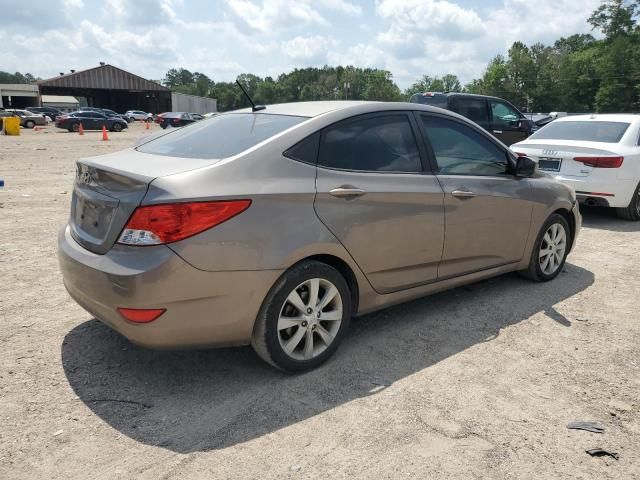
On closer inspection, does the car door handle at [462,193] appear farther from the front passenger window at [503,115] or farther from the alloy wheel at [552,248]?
the front passenger window at [503,115]

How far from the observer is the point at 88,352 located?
145 inches

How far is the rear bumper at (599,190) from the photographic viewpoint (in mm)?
7910

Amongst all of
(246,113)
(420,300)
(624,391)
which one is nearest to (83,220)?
(246,113)

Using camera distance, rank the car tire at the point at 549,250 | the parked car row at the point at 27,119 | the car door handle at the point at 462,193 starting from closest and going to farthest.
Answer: the car door handle at the point at 462,193
the car tire at the point at 549,250
the parked car row at the point at 27,119

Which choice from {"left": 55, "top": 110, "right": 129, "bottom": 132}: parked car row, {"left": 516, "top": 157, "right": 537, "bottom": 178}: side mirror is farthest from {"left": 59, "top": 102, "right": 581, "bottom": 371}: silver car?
{"left": 55, "top": 110, "right": 129, "bottom": 132}: parked car row

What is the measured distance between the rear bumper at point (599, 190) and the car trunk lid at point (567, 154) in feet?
0.35

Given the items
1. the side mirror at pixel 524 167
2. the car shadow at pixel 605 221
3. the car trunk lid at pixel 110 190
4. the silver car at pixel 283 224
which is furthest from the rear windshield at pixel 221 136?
the car shadow at pixel 605 221

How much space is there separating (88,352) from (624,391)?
3469 millimetres

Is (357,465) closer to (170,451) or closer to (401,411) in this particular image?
(401,411)

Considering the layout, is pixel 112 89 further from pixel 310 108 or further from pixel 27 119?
pixel 310 108

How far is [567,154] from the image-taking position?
26.4 feet

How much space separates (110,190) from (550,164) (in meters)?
7.01

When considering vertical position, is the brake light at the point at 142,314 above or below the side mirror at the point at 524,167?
below

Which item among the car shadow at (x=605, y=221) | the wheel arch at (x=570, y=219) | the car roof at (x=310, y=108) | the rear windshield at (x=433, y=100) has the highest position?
the rear windshield at (x=433, y=100)
